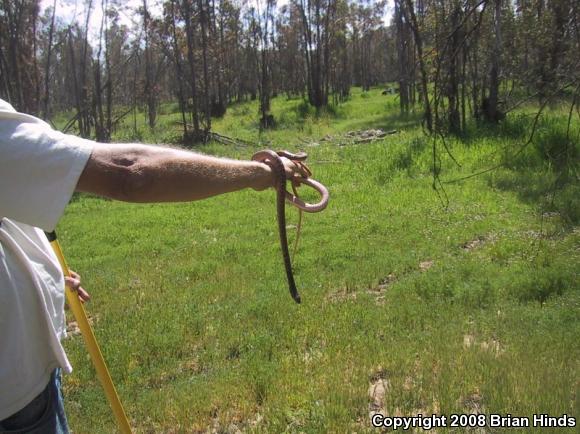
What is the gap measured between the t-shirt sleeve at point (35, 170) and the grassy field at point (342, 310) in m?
2.59

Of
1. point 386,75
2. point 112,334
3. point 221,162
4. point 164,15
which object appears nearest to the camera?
point 221,162

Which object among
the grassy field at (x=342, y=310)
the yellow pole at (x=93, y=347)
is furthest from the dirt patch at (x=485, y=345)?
the yellow pole at (x=93, y=347)

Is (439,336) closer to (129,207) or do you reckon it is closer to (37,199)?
(37,199)

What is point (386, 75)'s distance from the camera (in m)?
64.8

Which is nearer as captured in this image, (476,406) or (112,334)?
(476,406)

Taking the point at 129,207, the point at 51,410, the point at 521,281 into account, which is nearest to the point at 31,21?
the point at 129,207

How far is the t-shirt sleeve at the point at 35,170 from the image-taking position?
135 centimetres

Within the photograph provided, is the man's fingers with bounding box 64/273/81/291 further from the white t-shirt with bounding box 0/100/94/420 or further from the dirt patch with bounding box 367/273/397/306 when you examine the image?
the dirt patch with bounding box 367/273/397/306

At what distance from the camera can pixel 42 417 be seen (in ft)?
5.92

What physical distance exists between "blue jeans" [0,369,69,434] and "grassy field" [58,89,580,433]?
1890 millimetres

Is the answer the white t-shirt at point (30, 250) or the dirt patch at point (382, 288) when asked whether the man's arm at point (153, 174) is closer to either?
the white t-shirt at point (30, 250)

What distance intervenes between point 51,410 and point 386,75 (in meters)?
66.2

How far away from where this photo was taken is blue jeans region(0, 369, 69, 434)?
1.73 metres

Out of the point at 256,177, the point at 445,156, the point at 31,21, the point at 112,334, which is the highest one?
the point at 31,21
